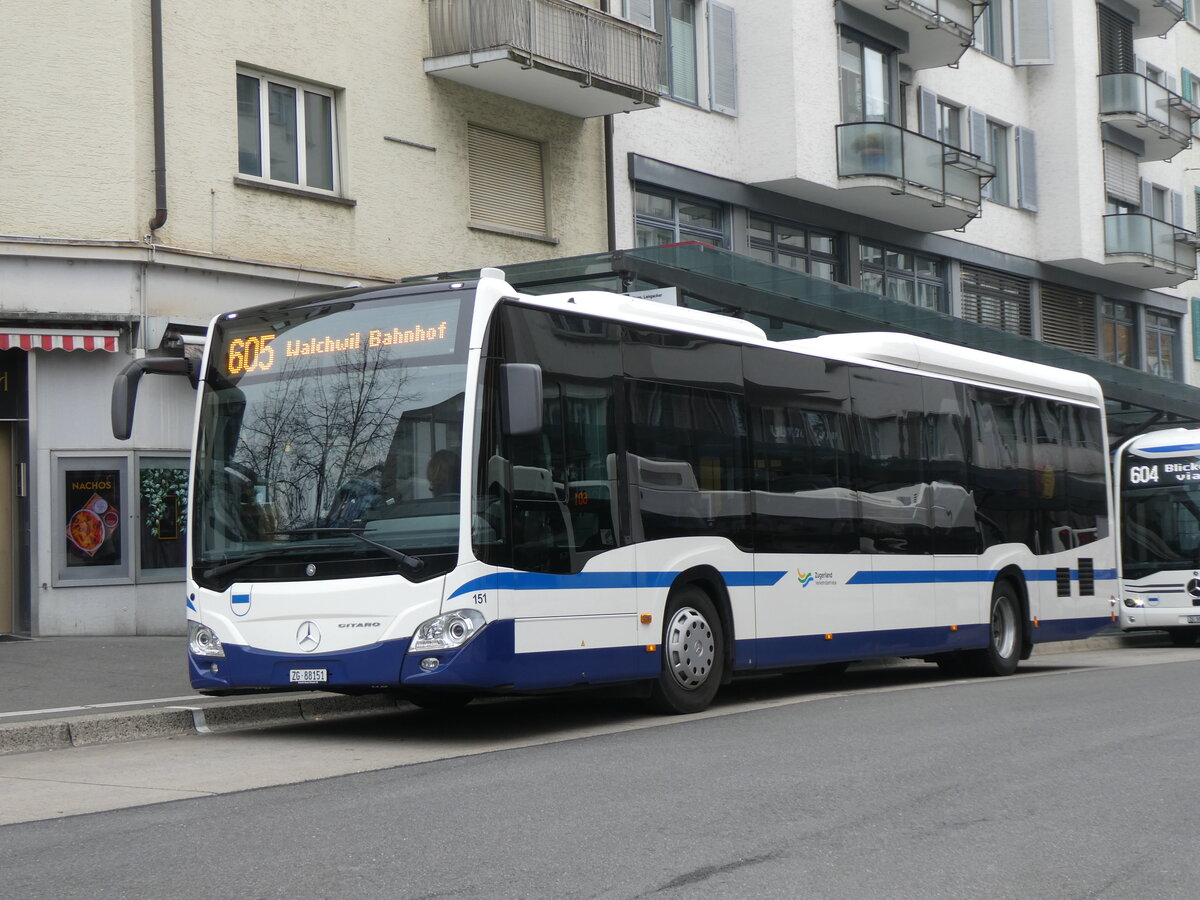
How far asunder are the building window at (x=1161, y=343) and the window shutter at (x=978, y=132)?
9.76m

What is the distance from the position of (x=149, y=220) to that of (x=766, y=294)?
25.5ft

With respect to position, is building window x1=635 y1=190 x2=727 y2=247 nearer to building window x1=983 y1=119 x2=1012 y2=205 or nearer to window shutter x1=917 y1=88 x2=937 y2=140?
window shutter x1=917 y1=88 x2=937 y2=140

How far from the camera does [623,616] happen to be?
35.5 feet

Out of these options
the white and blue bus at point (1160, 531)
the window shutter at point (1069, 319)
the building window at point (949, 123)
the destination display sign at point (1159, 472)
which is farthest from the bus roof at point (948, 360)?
the window shutter at point (1069, 319)

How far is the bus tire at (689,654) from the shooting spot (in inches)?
448

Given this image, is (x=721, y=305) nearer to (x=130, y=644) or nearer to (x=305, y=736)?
(x=130, y=644)

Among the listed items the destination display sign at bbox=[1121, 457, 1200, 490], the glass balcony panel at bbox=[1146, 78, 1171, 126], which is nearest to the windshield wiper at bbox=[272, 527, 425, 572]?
the destination display sign at bbox=[1121, 457, 1200, 490]

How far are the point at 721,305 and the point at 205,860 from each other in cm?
1446

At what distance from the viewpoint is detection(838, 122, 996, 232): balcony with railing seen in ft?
88.3

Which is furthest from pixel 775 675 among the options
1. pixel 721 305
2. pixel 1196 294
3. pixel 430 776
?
pixel 1196 294

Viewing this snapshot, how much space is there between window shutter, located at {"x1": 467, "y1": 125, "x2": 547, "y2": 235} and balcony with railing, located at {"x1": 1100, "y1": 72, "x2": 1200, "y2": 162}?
1928 cm

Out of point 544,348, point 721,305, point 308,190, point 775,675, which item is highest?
point 308,190

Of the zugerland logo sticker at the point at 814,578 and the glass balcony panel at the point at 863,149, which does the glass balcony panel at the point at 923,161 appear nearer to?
the glass balcony panel at the point at 863,149

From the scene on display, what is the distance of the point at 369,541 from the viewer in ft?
32.1
